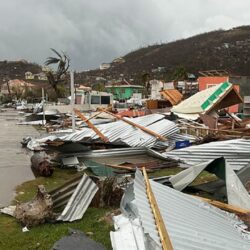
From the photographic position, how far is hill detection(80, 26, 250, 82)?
8162 centimetres

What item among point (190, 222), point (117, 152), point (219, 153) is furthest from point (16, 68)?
point (190, 222)

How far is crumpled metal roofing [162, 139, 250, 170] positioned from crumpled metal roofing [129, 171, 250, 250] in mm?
4332

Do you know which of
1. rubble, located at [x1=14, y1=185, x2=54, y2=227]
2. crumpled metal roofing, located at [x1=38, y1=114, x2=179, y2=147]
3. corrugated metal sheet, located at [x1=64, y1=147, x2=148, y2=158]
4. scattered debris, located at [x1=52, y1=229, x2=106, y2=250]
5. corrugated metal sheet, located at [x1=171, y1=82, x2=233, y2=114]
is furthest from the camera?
corrugated metal sheet, located at [x1=171, y1=82, x2=233, y2=114]

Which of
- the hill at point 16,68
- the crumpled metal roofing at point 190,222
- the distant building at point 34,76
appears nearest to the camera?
the crumpled metal roofing at point 190,222

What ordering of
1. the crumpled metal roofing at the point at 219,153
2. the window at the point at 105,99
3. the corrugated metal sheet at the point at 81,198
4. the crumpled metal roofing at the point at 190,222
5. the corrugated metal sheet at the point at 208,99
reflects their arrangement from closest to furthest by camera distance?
the crumpled metal roofing at the point at 190,222 < the corrugated metal sheet at the point at 81,198 < the crumpled metal roofing at the point at 219,153 < the corrugated metal sheet at the point at 208,99 < the window at the point at 105,99

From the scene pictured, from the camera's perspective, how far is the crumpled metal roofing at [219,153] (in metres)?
9.95

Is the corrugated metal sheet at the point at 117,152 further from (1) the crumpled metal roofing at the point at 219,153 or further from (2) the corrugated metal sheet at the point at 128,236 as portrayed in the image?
(2) the corrugated metal sheet at the point at 128,236

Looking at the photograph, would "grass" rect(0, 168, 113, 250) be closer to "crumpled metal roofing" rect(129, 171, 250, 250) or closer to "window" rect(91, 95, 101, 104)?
"crumpled metal roofing" rect(129, 171, 250, 250)

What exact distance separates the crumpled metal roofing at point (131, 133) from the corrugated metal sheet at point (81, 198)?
15.6ft

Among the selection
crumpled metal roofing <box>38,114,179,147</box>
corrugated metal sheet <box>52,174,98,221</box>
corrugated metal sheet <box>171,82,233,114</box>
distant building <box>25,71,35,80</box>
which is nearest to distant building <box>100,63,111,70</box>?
distant building <box>25,71,35,80</box>

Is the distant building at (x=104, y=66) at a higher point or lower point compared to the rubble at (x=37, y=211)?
higher

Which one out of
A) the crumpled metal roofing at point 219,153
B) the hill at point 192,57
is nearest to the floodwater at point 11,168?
the crumpled metal roofing at point 219,153

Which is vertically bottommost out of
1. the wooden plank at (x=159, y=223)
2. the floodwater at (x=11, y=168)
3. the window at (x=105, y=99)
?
the floodwater at (x=11, y=168)

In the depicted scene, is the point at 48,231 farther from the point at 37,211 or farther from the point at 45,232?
the point at 37,211
